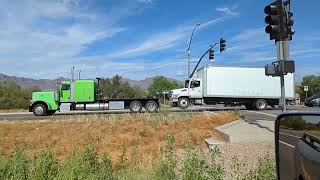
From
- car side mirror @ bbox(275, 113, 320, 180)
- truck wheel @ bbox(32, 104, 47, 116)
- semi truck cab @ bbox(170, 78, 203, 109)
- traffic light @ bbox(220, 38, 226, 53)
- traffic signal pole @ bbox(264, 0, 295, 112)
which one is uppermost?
traffic light @ bbox(220, 38, 226, 53)

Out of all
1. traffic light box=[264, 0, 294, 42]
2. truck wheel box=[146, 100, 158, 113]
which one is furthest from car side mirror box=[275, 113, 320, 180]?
truck wheel box=[146, 100, 158, 113]

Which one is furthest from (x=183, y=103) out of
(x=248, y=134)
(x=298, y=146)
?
(x=298, y=146)

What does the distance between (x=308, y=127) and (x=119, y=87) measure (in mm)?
64535

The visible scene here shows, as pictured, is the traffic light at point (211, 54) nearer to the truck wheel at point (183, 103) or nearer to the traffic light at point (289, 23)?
the truck wheel at point (183, 103)

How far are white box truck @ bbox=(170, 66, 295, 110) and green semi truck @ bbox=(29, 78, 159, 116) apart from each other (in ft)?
12.0

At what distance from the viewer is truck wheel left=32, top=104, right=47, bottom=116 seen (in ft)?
112

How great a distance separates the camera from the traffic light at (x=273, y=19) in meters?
13.7

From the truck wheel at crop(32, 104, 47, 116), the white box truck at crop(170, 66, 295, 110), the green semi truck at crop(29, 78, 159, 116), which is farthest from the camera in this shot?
the white box truck at crop(170, 66, 295, 110)

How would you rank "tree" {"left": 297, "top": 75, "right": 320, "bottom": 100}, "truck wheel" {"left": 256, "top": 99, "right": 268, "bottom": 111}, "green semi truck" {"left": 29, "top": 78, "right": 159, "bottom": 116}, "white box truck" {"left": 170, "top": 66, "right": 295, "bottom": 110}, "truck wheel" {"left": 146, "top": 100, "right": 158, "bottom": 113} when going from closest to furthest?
"green semi truck" {"left": 29, "top": 78, "right": 159, "bottom": 116}, "truck wheel" {"left": 146, "top": 100, "right": 158, "bottom": 113}, "truck wheel" {"left": 256, "top": 99, "right": 268, "bottom": 111}, "white box truck" {"left": 170, "top": 66, "right": 295, "bottom": 110}, "tree" {"left": 297, "top": 75, "right": 320, "bottom": 100}

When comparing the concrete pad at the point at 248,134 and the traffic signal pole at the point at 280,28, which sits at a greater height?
the traffic signal pole at the point at 280,28

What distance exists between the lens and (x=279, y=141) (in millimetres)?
2557

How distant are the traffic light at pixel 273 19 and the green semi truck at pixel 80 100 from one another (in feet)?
68.3

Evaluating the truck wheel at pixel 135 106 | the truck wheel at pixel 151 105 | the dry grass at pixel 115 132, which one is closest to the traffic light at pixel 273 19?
the dry grass at pixel 115 132

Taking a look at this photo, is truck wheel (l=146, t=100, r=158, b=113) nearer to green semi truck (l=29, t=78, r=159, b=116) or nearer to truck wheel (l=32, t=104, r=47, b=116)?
green semi truck (l=29, t=78, r=159, b=116)
